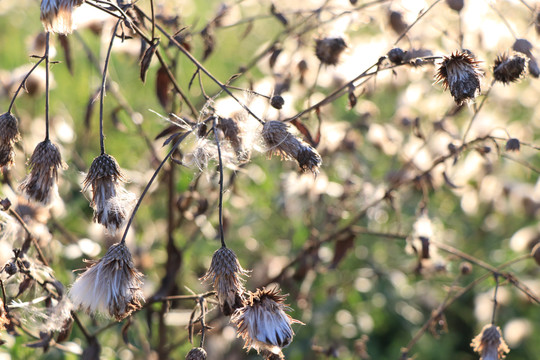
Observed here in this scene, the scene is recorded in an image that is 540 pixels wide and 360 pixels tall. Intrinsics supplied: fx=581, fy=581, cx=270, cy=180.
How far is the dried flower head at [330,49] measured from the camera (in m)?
1.42

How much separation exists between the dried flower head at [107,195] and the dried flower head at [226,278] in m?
0.18

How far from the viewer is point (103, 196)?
3.41ft

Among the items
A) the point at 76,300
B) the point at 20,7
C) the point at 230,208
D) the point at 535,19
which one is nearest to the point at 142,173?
the point at 230,208

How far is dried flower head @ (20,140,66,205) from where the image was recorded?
3.52 feet

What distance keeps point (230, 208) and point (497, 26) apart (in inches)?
49.0

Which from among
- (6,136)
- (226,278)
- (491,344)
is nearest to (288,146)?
(226,278)

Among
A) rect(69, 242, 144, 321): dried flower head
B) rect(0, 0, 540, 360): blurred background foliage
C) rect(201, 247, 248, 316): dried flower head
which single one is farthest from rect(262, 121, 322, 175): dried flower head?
rect(0, 0, 540, 360): blurred background foliage

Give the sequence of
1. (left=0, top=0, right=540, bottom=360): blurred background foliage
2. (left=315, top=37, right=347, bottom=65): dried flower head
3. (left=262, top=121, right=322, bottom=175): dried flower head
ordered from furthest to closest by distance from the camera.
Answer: (left=0, top=0, right=540, bottom=360): blurred background foliage → (left=315, top=37, right=347, bottom=65): dried flower head → (left=262, top=121, right=322, bottom=175): dried flower head

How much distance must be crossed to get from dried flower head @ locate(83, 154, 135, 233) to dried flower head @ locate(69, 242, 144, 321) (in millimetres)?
53

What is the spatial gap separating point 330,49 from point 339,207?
0.69m

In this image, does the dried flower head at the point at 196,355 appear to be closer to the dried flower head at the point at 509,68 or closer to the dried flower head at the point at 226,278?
the dried flower head at the point at 226,278

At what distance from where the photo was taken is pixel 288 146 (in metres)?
1.08

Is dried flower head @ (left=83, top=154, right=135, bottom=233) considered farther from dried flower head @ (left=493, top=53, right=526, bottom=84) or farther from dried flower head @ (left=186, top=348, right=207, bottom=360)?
dried flower head @ (left=493, top=53, right=526, bottom=84)

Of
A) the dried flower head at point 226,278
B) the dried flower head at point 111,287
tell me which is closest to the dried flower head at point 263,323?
the dried flower head at point 226,278
